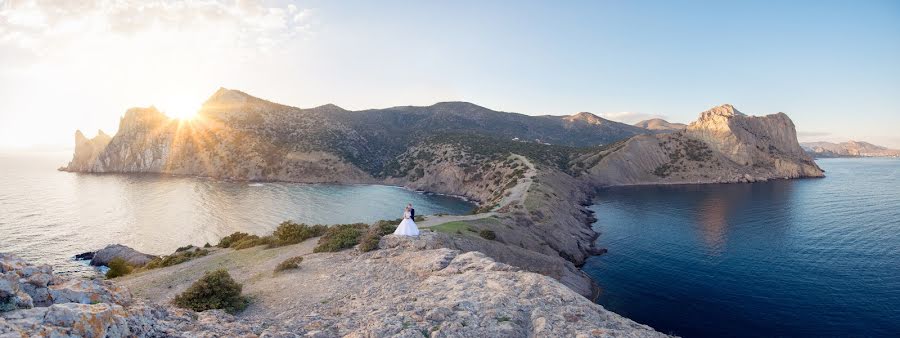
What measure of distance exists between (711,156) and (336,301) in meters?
144

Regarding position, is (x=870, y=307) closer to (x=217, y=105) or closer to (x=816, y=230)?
(x=816, y=230)

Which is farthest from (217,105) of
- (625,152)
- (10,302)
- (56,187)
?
(10,302)

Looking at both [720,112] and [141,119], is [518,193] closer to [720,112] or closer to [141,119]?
[720,112]

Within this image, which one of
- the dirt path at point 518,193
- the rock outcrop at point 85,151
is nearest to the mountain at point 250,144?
the rock outcrop at point 85,151

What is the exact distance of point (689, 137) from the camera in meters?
143

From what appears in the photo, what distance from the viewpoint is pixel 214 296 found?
19.6m

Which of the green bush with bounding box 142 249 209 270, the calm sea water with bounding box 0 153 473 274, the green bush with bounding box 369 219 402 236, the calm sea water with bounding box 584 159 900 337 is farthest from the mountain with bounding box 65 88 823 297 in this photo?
the green bush with bounding box 142 249 209 270

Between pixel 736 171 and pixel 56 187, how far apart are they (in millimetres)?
193192

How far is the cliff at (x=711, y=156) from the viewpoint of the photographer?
123250mm

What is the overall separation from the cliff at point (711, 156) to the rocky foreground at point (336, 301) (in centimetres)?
10225

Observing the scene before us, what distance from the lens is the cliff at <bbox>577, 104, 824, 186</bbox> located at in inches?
4852

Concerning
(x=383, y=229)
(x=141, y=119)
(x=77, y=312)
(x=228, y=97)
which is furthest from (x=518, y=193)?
(x=141, y=119)

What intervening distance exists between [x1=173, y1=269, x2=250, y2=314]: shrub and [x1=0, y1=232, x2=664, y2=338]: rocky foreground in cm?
81

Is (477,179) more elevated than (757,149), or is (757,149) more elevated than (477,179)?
(757,149)
